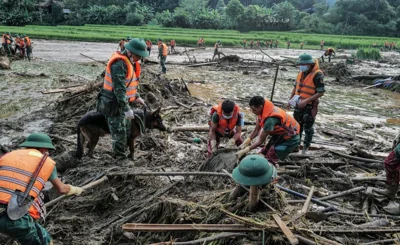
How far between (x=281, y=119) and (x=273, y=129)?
0.71 feet

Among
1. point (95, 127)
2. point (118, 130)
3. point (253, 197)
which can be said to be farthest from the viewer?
point (95, 127)

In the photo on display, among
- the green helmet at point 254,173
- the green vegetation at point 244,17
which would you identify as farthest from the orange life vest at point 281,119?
the green vegetation at point 244,17

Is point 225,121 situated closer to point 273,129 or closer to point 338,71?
point 273,129

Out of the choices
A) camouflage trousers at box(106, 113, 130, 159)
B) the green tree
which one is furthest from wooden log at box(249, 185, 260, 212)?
the green tree

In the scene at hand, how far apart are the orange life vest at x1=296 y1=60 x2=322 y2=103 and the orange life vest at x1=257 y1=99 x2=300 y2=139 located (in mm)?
1625

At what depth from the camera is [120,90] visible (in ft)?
16.8

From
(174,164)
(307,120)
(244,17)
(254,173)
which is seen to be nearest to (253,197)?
(254,173)

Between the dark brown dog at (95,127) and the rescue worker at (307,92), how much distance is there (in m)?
3.10

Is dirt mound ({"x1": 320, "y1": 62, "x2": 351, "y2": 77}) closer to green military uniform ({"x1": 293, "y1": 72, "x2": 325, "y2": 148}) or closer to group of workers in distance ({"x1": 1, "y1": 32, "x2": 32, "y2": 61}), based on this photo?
green military uniform ({"x1": 293, "y1": 72, "x2": 325, "y2": 148})

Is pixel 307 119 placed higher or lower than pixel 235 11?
lower

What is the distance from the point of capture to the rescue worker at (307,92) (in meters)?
6.47

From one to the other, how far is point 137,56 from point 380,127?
8.60 meters

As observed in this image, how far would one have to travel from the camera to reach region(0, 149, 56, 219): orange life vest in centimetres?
286

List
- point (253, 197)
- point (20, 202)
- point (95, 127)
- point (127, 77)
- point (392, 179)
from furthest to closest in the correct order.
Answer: point (95, 127) → point (127, 77) → point (392, 179) → point (253, 197) → point (20, 202)
